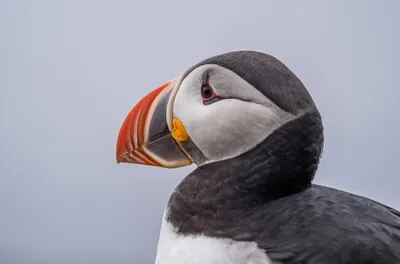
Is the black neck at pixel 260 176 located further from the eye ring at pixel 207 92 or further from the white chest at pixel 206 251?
the eye ring at pixel 207 92

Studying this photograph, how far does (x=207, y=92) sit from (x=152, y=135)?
175mm

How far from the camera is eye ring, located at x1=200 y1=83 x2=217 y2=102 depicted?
3.59 feet

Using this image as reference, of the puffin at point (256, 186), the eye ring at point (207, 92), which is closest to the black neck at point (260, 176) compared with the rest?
the puffin at point (256, 186)

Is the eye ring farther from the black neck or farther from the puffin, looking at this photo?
the black neck

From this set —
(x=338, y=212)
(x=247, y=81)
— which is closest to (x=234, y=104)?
(x=247, y=81)

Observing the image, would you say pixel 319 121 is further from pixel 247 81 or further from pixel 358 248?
pixel 358 248

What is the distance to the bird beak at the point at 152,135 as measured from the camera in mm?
1185

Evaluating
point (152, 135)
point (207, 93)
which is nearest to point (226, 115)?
point (207, 93)

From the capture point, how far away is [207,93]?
1.10 metres

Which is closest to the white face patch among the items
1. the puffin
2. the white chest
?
the puffin

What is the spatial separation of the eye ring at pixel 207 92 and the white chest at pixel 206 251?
0.26 m

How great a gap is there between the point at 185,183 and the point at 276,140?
8.2 inches

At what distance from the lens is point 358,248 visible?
0.89 meters

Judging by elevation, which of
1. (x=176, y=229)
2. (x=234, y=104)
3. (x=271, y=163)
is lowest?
(x=176, y=229)
